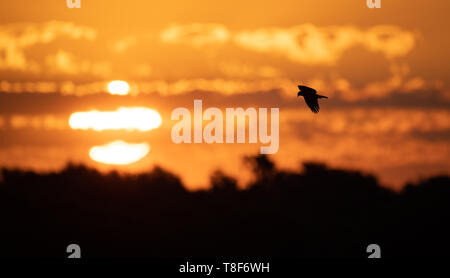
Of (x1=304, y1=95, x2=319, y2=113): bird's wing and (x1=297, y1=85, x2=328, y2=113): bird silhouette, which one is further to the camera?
(x1=304, y1=95, x2=319, y2=113): bird's wing

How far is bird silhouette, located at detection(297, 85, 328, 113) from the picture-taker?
4004 cm

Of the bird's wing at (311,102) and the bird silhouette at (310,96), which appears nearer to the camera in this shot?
the bird silhouette at (310,96)

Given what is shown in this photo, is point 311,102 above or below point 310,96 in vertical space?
below

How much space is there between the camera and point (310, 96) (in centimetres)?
4056

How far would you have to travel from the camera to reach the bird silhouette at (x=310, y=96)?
40.0m
